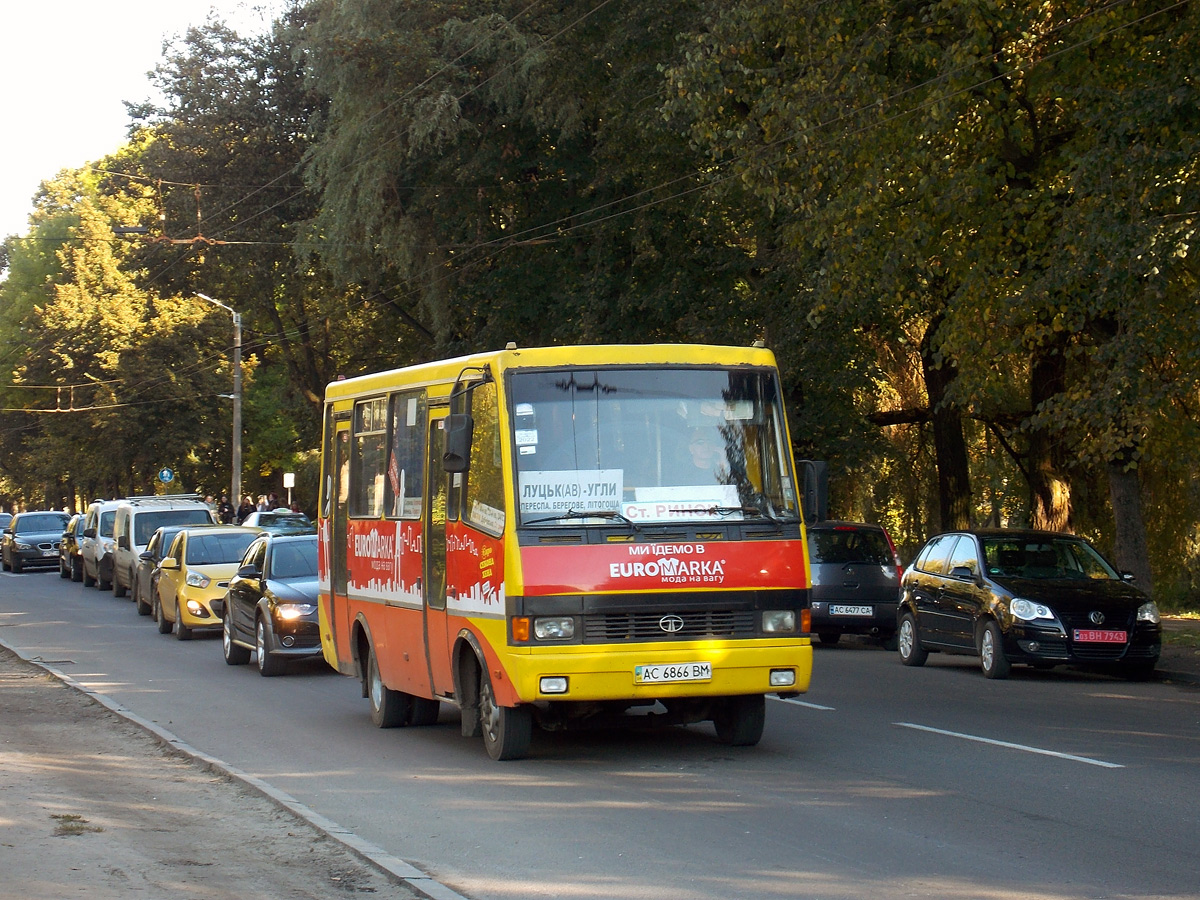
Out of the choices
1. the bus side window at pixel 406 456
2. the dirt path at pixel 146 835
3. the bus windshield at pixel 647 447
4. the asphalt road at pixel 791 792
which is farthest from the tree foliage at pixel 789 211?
the dirt path at pixel 146 835

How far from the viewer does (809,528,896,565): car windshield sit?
23203 mm

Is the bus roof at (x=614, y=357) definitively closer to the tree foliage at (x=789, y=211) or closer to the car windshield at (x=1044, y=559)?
the tree foliage at (x=789, y=211)

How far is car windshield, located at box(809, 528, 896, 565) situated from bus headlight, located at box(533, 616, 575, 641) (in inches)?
518

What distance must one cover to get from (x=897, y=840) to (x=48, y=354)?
215 feet

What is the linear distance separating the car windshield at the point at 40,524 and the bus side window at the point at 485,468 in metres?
41.4

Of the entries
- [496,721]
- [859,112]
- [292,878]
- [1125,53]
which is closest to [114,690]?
[496,721]

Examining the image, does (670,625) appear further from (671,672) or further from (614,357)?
(614,357)

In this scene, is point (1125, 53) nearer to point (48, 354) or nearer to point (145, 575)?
point (145, 575)

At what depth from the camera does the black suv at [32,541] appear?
48062 millimetres

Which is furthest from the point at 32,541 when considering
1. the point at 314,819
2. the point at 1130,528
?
the point at 314,819

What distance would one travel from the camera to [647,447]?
10.8m

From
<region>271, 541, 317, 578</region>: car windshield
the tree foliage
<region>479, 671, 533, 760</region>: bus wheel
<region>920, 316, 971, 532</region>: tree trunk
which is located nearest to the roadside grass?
<region>479, 671, 533, 760</region>: bus wheel

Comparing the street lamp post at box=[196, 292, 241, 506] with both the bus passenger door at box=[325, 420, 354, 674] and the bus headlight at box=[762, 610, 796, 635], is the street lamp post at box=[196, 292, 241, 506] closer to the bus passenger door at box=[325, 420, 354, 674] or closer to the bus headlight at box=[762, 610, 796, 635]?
the bus passenger door at box=[325, 420, 354, 674]

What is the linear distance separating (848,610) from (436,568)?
1210 cm
